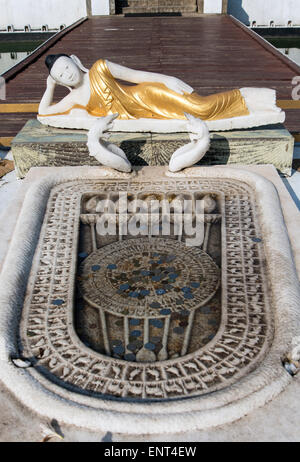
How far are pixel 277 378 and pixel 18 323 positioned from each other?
46.3 inches

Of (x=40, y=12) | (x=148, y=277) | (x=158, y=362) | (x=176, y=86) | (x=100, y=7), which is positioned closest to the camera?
(x=158, y=362)

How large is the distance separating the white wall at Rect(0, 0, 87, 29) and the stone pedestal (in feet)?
35.0

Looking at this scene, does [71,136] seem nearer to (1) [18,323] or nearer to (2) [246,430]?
(1) [18,323]

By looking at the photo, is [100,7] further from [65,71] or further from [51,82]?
[65,71]

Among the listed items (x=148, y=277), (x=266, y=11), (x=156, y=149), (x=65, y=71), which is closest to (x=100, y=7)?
(x=266, y=11)

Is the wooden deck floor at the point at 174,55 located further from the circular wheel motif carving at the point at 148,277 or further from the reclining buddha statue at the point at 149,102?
the circular wheel motif carving at the point at 148,277

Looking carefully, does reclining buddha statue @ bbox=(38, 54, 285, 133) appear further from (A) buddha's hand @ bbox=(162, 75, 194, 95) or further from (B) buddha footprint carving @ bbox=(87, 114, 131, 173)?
(B) buddha footprint carving @ bbox=(87, 114, 131, 173)

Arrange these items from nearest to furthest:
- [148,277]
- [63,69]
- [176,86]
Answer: [148,277] < [63,69] < [176,86]

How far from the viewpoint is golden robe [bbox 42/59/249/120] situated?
141 inches

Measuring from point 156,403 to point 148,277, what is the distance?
873 mm

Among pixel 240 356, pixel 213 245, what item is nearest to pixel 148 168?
pixel 213 245

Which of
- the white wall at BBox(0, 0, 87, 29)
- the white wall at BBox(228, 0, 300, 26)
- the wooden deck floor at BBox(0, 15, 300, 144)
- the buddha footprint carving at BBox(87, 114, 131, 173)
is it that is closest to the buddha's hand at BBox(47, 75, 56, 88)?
the buddha footprint carving at BBox(87, 114, 131, 173)

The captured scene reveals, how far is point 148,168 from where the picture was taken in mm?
3553

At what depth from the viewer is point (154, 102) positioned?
12.0 feet
